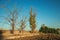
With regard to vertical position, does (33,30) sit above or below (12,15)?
below

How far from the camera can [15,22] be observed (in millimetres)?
37844

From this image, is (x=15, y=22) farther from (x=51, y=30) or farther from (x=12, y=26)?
(x=51, y=30)

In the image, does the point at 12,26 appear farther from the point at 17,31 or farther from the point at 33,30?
the point at 33,30

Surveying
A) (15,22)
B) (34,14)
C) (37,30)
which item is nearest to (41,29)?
(37,30)

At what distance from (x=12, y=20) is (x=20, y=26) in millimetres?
2872

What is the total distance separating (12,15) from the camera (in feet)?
126

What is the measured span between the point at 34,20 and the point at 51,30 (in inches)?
262

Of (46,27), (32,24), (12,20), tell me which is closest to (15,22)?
(12,20)

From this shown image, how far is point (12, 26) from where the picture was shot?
37594 millimetres

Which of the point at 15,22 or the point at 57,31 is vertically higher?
the point at 15,22

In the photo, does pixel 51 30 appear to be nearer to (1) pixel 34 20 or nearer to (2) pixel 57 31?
(2) pixel 57 31

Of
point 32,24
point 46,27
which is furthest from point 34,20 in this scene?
point 46,27

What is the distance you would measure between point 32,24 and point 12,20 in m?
7.21

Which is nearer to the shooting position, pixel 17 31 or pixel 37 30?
pixel 17 31
